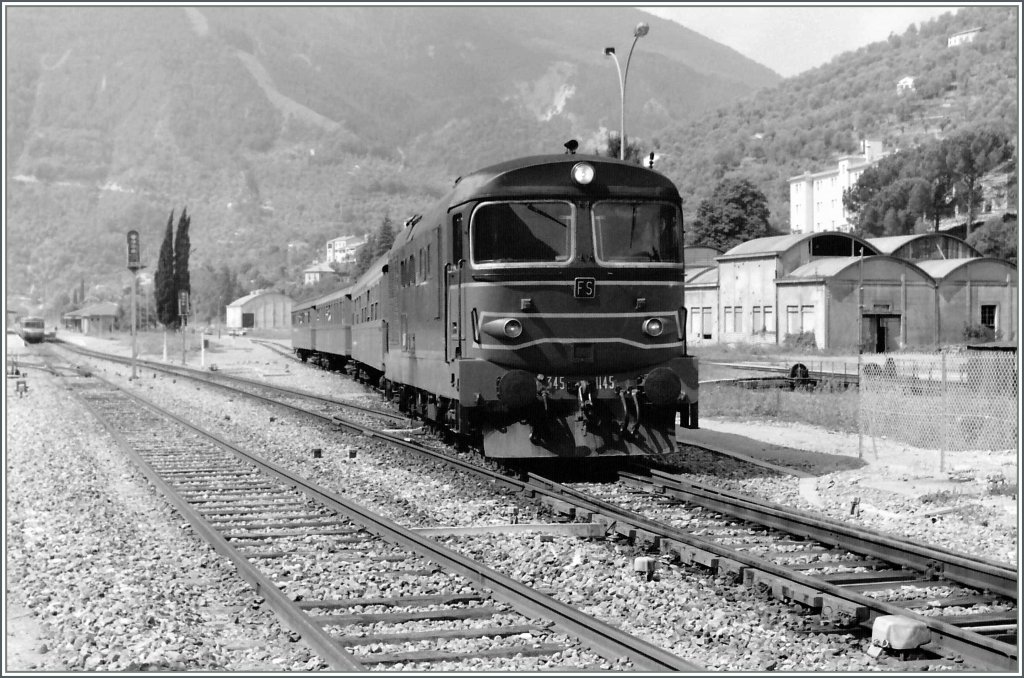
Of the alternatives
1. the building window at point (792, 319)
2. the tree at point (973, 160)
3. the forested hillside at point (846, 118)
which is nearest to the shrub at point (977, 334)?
the building window at point (792, 319)

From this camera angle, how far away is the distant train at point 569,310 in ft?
38.7

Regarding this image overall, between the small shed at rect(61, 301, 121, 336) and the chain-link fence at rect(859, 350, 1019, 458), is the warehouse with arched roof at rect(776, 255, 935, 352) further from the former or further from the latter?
the small shed at rect(61, 301, 121, 336)

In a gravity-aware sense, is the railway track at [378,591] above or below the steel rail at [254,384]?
below

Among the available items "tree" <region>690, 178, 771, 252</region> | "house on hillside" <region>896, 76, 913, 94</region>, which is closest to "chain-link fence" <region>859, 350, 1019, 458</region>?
"tree" <region>690, 178, 771, 252</region>

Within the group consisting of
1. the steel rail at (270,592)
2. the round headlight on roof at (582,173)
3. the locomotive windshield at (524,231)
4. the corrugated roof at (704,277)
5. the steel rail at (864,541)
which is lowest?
the steel rail at (270,592)

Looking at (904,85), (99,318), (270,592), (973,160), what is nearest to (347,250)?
(973,160)

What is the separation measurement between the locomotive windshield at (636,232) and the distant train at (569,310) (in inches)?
0.4

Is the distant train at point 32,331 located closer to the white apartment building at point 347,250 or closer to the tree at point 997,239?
the white apartment building at point 347,250

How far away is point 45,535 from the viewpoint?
1019cm

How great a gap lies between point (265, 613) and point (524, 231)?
585 cm

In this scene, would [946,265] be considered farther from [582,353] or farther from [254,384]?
[582,353]

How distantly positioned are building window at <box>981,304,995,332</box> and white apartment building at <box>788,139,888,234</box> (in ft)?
203

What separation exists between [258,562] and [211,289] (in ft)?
493

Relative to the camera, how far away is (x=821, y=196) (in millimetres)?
121500
